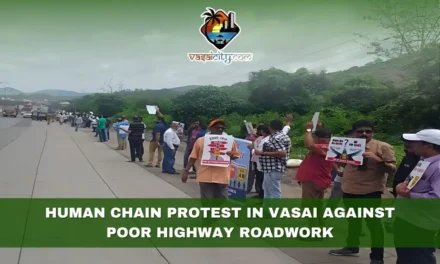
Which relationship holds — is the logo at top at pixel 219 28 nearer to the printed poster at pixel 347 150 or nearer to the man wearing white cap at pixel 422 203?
the printed poster at pixel 347 150

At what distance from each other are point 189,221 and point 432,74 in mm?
8886

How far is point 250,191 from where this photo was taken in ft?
33.6

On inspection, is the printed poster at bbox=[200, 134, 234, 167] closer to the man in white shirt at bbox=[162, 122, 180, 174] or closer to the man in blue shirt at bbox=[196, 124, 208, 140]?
the man in blue shirt at bbox=[196, 124, 208, 140]

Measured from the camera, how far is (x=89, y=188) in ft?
32.9

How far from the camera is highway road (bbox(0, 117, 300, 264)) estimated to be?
558 cm

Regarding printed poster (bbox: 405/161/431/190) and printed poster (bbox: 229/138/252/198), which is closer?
printed poster (bbox: 405/161/431/190)

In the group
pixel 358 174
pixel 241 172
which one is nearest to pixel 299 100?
pixel 241 172

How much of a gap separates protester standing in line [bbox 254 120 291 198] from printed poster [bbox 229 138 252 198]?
1.20 meters

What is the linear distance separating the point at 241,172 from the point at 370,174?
3253 millimetres

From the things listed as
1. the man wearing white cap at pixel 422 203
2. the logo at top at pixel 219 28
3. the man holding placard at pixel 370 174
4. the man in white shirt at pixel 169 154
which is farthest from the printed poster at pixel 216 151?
the man in white shirt at pixel 169 154

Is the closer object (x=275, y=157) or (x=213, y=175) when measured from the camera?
(x=213, y=175)

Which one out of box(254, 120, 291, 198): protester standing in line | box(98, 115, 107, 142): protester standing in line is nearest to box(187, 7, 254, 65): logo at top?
box(254, 120, 291, 198): protester standing in line

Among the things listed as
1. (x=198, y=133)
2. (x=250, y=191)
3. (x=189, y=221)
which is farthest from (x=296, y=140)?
(x=189, y=221)

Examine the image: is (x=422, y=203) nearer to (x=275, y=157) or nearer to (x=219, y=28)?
(x=275, y=157)
